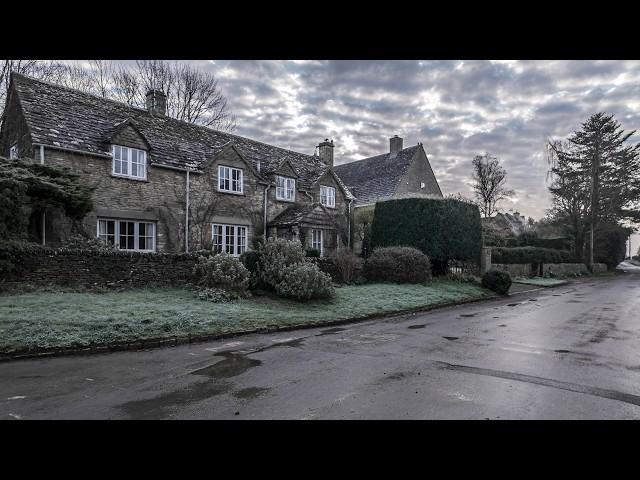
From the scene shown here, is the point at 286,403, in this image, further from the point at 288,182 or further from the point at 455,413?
the point at 288,182

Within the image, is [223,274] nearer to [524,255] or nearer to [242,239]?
[242,239]

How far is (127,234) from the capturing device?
1792cm

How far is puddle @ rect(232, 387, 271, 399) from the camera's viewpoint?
5346mm

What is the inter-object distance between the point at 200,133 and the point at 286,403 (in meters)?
21.6

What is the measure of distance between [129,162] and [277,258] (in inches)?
339

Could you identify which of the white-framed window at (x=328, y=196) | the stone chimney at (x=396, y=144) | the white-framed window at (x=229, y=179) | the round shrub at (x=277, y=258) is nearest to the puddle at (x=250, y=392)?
the round shrub at (x=277, y=258)

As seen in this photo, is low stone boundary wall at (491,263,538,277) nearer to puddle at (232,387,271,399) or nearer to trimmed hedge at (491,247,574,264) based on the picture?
trimmed hedge at (491,247,574,264)

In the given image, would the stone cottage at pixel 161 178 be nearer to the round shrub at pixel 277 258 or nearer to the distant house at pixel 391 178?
the round shrub at pixel 277 258

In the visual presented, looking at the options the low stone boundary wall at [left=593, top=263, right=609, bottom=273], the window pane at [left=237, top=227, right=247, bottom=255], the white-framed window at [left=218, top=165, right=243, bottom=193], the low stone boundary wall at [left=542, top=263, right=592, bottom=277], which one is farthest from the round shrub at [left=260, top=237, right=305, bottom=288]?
the low stone boundary wall at [left=593, top=263, right=609, bottom=273]

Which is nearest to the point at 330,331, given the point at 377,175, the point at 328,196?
the point at 328,196

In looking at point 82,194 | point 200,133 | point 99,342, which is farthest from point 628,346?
point 200,133

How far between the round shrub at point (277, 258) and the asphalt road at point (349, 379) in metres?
4.75

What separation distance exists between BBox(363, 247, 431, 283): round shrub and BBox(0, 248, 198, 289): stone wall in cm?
905

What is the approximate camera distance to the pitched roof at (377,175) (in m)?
35.0
